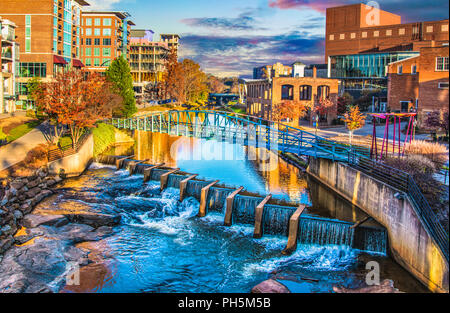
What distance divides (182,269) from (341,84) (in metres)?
71.8

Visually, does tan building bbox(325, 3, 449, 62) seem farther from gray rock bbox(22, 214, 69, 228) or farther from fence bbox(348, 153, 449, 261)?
gray rock bbox(22, 214, 69, 228)

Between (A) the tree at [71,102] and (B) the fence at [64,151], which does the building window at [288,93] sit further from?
(B) the fence at [64,151]

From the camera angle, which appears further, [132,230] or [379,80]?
[379,80]

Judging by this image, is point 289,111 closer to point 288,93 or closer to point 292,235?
point 288,93

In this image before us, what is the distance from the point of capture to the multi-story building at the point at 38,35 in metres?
58.4

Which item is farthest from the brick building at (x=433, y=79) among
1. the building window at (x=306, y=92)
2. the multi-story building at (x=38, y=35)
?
the multi-story building at (x=38, y=35)

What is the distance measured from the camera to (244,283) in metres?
16.7

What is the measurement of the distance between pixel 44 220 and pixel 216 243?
31.6 ft

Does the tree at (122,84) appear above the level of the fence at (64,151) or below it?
above

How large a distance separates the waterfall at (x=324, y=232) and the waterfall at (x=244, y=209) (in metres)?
3.82

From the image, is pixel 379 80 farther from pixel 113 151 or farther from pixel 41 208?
pixel 41 208

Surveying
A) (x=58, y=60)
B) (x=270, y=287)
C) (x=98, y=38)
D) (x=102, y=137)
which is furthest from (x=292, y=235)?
(x=98, y=38)
